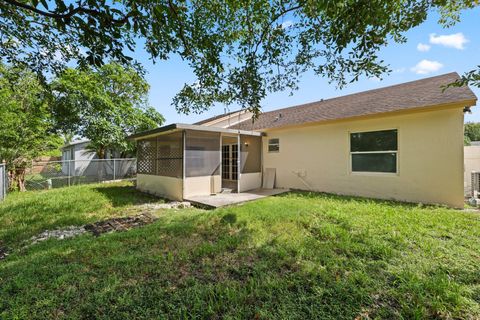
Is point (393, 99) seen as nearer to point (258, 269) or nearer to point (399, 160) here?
point (399, 160)

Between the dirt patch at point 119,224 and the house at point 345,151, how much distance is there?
1790 millimetres

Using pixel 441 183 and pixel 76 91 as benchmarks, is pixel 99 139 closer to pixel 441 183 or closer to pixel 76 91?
pixel 76 91

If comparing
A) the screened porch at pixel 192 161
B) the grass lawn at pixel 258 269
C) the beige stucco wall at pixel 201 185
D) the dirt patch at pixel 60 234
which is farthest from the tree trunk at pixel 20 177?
the beige stucco wall at pixel 201 185

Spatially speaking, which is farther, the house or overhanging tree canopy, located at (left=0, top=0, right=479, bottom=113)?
the house

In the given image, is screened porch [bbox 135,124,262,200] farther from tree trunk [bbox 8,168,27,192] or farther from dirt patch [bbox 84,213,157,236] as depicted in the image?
tree trunk [bbox 8,168,27,192]

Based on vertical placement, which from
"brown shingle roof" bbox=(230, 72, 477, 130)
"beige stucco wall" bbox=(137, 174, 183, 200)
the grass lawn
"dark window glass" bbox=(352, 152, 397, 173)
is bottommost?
the grass lawn

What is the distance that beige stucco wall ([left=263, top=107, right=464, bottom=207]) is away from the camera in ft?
18.8

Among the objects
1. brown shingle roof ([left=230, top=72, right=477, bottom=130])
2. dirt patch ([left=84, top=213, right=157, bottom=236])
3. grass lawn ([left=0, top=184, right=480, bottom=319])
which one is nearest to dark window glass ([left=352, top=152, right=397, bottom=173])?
brown shingle roof ([left=230, top=72, right=477, bottom=130])

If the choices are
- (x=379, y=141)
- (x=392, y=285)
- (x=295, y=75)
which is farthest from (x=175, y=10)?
(x=379, y=141)

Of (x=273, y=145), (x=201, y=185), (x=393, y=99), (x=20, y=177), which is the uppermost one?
(x=393, y=99)

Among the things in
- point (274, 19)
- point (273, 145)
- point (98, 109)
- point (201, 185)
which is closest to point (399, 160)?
point (273, 145)

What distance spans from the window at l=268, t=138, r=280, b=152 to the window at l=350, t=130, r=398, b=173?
123 inches

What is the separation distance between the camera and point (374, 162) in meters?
7.06

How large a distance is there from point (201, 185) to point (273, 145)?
4.12 meters
